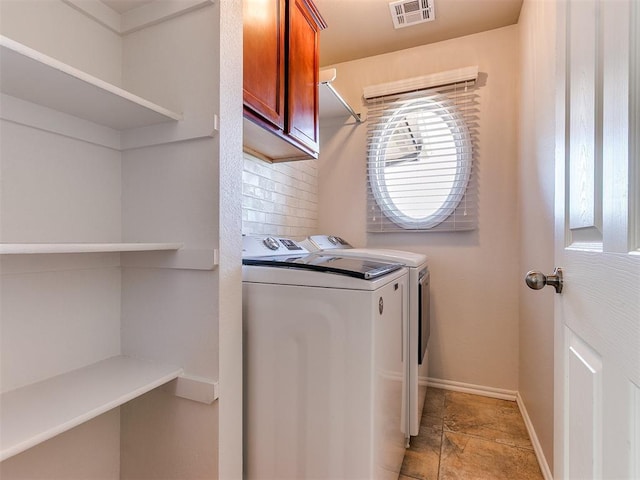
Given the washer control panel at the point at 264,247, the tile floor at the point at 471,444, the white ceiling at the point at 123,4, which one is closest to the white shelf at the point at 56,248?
the washer control panel at the point at 264,247

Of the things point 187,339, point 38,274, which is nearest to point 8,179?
point 38,274

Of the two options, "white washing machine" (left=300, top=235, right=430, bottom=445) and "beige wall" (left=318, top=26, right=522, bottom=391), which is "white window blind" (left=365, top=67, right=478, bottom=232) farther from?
"white washing machine" (left=300, top=235, right=430, bottom=445)

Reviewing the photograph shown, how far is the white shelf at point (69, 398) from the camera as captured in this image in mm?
722

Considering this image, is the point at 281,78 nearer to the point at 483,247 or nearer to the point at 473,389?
the point at 483,247

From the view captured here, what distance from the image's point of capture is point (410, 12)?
81.6 inches

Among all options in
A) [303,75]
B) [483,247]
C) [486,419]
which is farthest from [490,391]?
[303,75]

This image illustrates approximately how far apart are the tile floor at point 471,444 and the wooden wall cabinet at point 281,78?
5.73 feet

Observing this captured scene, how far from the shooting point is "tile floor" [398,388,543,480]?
5.04 ft

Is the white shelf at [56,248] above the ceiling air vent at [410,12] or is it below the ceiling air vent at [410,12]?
below

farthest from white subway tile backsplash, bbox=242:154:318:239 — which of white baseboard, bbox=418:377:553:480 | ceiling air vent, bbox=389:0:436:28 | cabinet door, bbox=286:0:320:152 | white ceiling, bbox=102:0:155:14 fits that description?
white baseboard, bbox=418:377:553:480

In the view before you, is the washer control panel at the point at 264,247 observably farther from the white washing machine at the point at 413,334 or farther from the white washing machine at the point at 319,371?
the white washing machine at the point at 413,334

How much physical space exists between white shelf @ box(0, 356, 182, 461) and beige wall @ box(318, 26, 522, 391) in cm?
189

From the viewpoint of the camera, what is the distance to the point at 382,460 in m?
1.18

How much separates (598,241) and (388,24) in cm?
217
